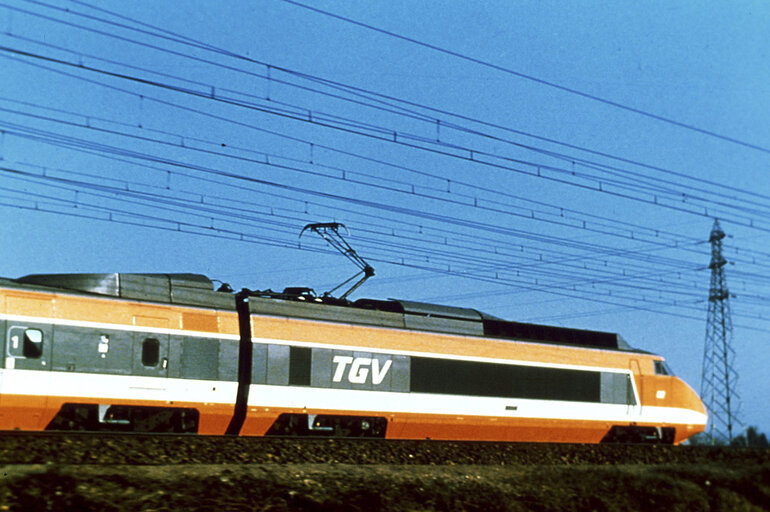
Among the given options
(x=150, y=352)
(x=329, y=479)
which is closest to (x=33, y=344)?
(x=150, y=352)

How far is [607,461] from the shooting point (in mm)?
27078

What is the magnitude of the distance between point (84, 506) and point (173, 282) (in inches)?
388

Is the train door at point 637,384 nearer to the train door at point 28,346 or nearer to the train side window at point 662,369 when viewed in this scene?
the train side window at point 662,369

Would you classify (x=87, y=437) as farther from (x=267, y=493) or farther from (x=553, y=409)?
(x=553, y=409)

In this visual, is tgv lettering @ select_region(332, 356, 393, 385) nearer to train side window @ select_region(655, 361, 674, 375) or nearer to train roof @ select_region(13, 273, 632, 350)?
train roof @ select_region(13, 273, 632, 350)

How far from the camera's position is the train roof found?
807 inches

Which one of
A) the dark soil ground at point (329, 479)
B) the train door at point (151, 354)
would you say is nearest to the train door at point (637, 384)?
the dark soil ground at point (329, 479)

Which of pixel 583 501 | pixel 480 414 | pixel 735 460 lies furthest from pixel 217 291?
pixel 735 460

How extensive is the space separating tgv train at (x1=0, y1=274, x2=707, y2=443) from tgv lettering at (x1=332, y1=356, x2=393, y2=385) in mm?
36

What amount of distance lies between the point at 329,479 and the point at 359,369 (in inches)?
314

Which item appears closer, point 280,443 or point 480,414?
point 280,443

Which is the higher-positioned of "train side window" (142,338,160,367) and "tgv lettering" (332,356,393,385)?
"train side window" (142,338,160,367)

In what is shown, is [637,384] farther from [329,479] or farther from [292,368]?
[329,479]

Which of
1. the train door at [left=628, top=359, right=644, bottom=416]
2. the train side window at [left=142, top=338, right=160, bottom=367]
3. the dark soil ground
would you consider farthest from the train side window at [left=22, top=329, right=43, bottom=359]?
the train door at [left=628, top=359, right=644, bottom=416]
